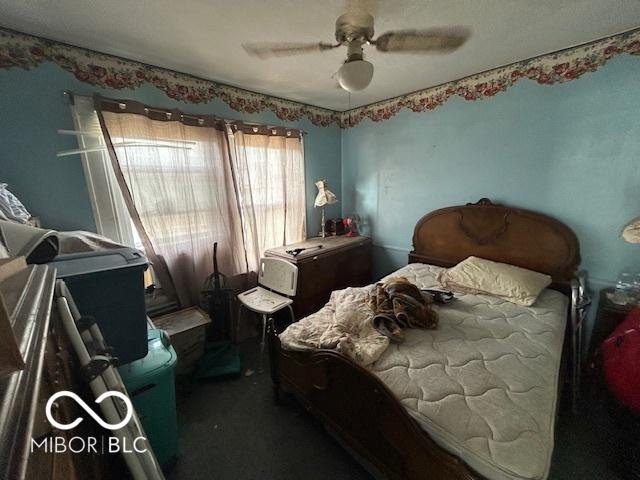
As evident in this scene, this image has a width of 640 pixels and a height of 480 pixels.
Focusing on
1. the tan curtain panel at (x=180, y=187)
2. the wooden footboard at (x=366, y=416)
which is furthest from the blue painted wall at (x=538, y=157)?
the wooden footboard at (x=366, y=416)

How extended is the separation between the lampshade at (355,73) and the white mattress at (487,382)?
136 cm

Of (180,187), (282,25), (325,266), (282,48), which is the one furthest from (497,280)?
(180,187)

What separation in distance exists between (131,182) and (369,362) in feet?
6.45

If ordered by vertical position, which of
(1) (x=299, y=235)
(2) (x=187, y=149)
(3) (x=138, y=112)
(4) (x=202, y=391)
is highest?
(3) (x=138, y=112)

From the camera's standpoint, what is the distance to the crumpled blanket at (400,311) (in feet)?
4.76

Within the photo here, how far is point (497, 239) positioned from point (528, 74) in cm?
130

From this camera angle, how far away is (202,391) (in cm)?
193

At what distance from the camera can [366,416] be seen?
1.19 metres

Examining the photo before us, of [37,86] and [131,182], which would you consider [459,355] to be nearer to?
[131,182]

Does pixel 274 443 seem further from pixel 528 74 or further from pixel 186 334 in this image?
pixel 528 74

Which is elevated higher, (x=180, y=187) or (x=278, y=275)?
(x=180, y=187)

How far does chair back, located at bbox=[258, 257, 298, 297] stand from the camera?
2266 millimetres

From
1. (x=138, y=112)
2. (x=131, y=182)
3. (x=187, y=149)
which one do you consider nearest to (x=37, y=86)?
(x=138, y=112)

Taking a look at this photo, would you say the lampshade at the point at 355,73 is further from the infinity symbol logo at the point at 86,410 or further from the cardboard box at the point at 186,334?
the cardboard box at the point at 186,334
